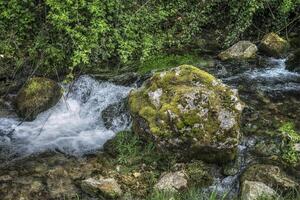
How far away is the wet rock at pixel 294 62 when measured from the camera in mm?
8648

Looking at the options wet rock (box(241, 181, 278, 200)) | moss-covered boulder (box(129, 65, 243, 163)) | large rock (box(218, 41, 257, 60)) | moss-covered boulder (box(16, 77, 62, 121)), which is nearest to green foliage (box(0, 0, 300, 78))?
moss-covered boulder (box(16, 77, 62, 121))

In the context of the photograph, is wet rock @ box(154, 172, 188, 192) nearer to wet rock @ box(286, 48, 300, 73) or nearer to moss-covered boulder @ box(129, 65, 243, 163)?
moss-covered boulder @ box(129, 65, 243, 163)

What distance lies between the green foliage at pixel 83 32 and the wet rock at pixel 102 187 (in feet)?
6.63

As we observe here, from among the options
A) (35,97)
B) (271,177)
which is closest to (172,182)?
(271,177)

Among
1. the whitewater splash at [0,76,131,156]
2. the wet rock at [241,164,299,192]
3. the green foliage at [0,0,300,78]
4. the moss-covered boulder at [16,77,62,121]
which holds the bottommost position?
the wet rock at [241,164,299,192]

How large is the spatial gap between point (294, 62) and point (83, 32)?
4.20m

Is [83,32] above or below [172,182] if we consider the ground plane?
above

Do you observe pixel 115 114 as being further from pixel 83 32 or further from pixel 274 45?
pixel 274 45

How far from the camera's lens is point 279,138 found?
650cm

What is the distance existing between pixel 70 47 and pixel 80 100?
90 centimetres

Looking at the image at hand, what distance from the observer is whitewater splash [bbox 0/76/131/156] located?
6461 mm

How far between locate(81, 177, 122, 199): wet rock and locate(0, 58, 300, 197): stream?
693mm

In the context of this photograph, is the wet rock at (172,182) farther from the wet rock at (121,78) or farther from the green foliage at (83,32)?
the wet rock at (121,78)

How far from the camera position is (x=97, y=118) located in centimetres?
713
